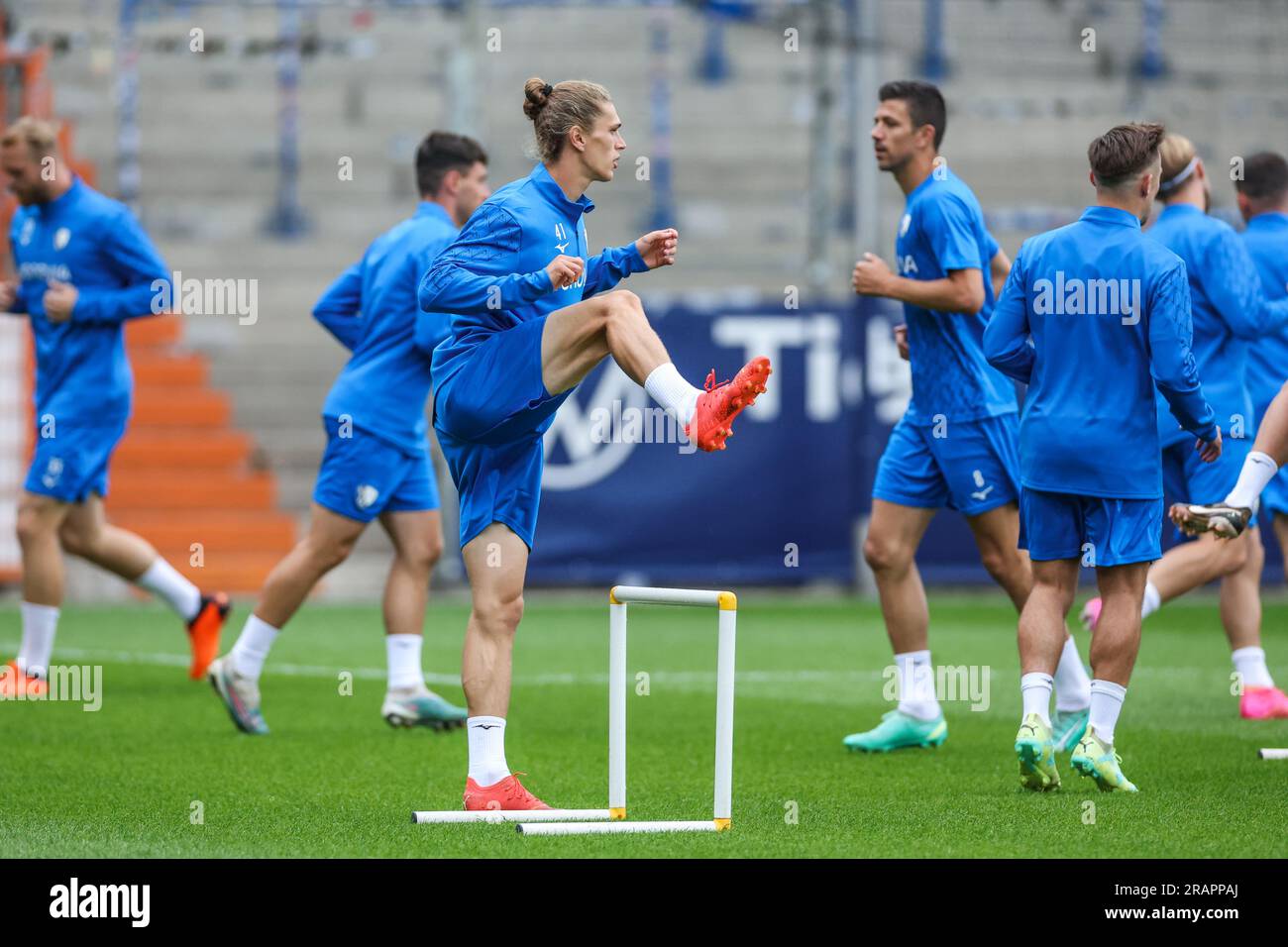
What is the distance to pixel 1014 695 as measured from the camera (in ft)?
31.0

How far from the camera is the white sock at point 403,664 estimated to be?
8.45m

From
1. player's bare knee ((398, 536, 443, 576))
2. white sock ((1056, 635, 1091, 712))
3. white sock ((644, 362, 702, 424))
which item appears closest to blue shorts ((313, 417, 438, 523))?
player's bare knee ((398, 536, 443, 576))

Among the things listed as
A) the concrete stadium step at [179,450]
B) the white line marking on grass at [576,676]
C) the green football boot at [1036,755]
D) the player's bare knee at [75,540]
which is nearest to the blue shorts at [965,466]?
the green football boot at [1036,755]

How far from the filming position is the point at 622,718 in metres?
5.63

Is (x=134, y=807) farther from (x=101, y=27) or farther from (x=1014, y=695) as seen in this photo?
(x=101, y=27)

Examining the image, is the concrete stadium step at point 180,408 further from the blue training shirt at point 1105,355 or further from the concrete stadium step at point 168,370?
the blue training shirt at point 1105,355

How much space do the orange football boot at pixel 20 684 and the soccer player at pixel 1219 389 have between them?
468 cm

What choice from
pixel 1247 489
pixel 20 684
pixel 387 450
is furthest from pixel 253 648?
pixel 1247 489

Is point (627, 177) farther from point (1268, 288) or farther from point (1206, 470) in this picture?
point (1206, 470)

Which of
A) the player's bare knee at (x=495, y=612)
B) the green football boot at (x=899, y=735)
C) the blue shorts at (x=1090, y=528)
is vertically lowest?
the green football boot at (x=899, y=735)

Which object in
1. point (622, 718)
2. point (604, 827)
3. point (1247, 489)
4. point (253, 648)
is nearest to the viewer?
point (604, 827)

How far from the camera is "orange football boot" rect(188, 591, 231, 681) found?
9.88m

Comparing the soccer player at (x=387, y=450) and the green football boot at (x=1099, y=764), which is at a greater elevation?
the soccer player at (x=387, y=450)

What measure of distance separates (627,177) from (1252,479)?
A: 12896 millimetres
